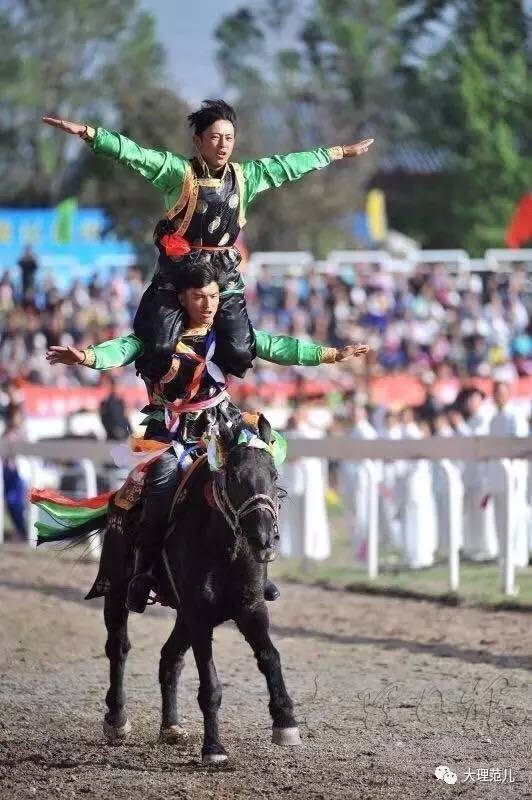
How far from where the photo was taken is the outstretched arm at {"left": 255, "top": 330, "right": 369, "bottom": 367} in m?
7.57

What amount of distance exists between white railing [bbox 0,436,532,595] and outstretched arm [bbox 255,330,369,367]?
15.9 ft

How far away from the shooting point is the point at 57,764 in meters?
6.93

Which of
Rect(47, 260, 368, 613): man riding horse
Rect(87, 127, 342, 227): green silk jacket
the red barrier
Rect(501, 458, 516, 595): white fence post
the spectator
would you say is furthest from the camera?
the red barrier

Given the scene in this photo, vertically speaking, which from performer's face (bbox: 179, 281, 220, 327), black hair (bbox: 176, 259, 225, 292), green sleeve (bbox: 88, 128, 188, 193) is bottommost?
performer's face (bbox: 179, 281, 220, 327)

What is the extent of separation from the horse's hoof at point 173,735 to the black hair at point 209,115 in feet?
9.65

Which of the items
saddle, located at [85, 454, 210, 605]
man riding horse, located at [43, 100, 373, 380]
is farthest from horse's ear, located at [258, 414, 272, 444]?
saddle, located at [85, 454, 210, 605]

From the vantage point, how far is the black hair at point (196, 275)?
7.31 metres

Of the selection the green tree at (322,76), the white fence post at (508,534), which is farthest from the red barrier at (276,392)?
the green tree at (322,76)

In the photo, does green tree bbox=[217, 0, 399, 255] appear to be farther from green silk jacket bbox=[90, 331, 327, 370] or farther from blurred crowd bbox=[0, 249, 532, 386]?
green silk jacket bbox=[90, 331, 327, 370]

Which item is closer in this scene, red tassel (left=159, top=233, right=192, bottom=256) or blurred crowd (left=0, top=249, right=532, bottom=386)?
red tassel (left=159, top=233, right=192, bottom=256)

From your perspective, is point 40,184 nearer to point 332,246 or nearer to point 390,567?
point 332,246

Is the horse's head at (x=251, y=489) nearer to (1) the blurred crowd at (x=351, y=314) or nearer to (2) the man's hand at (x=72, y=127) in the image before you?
(2) the man's hand at (x=72, y=127)

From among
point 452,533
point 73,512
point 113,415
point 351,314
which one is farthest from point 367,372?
point 73,512

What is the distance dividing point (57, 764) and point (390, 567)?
9.17 meters
